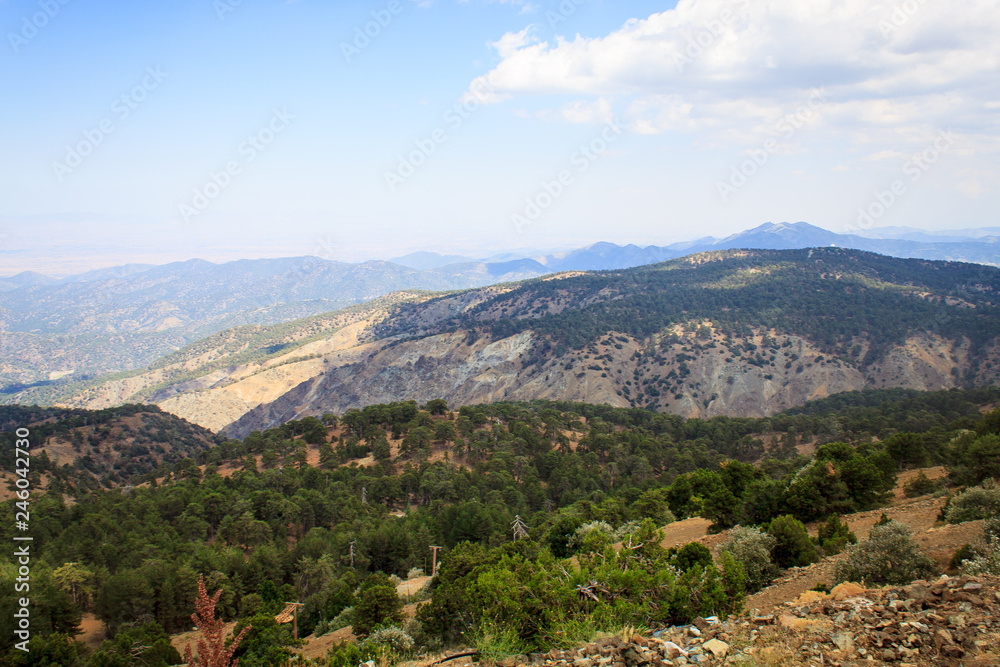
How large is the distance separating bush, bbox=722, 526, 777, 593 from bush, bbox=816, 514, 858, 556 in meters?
2.03

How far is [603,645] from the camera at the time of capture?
9.33 meters

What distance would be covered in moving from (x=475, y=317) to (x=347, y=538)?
14089cm

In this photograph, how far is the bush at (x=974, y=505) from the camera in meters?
16.8

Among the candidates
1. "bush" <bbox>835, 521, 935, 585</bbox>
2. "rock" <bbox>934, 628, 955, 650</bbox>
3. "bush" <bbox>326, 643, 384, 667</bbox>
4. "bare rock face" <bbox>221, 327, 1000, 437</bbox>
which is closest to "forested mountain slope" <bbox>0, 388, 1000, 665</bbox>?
"bush" <bbox>326, 643, 384, 667</bbox>

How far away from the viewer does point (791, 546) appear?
1723cm

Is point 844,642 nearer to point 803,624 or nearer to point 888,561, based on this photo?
point 803,624

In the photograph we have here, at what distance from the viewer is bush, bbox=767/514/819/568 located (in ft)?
55.7

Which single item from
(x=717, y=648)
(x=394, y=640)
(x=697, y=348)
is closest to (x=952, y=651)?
(x=717, y=648)

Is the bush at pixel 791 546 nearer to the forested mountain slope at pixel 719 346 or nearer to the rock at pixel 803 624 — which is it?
the rock at pixel 803 624

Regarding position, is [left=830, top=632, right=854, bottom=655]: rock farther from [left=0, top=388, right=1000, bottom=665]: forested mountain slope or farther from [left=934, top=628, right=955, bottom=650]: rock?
[left=0, top=388, right=1000, bottom=665]: forested mountain slope

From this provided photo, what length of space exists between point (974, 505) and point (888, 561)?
23.4 ft

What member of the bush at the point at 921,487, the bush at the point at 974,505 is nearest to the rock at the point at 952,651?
the bush at the point at 974,505

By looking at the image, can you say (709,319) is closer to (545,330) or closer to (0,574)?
(545,330)

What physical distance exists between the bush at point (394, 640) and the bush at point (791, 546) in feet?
41.1
